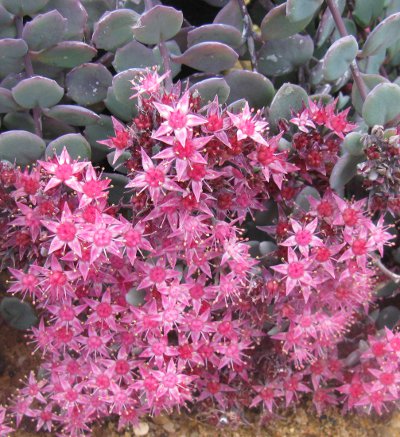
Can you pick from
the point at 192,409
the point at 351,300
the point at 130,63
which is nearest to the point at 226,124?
the point at 130,63

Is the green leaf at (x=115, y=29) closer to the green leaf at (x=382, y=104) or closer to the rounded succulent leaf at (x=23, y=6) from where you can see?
the rounded succulent leaf at (x=23, y=6)

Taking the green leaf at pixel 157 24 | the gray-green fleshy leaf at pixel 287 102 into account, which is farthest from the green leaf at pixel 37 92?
the gray-green fleshy leaf at pixel 287 102

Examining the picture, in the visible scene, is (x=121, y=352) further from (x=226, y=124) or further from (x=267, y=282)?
(x=226, y=124)

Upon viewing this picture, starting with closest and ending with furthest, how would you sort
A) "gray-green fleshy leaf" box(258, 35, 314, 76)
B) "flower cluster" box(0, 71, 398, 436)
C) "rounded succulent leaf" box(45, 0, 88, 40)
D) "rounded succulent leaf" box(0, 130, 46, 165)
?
"flower cluster" box(0, 71, 398, 436) < "rounded succulent leaf" box(0, 130, 46, 165) < "rounded succulent leaf" box(45, 0, 88, 40) < "gray-green fleshy leaf" box(258, 35, 314, 76)

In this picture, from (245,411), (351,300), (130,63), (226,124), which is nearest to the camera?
(226,124)

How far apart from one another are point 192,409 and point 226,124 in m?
0.94

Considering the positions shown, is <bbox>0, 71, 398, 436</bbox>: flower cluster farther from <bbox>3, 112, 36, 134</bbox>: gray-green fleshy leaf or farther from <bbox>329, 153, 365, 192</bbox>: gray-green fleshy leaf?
<bbox>3, 112, 36, 134</bbox>: gray-green fleshy leaf

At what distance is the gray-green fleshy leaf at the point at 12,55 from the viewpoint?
4.84 ft

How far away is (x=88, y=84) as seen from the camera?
1.62 metres

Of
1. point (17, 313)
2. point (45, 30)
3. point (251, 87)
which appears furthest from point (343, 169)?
point (17, 313)

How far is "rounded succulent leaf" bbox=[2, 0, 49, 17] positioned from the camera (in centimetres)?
150

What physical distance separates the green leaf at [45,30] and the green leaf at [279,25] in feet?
1.65

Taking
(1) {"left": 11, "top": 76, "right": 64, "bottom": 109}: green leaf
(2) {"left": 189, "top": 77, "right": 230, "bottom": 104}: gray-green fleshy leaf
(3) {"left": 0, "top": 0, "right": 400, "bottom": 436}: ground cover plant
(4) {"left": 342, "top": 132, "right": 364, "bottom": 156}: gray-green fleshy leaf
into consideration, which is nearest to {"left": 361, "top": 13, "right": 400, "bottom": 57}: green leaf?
(3) {"left": 0, "top": 0, "right": 400, "bottom": 436}: ground cover plant

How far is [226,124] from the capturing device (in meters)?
1.36
